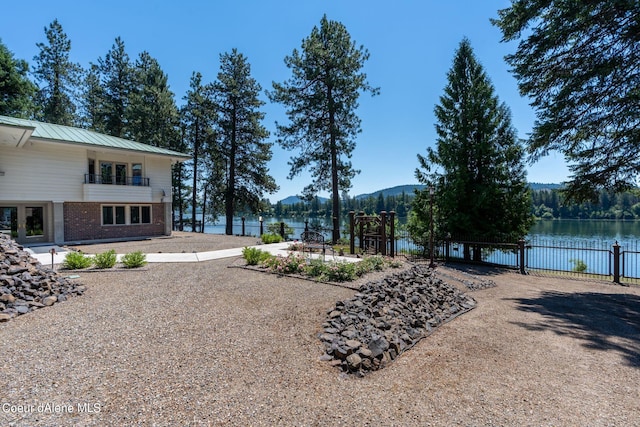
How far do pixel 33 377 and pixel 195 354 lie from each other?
63.2 inches

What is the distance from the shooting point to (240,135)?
2423cm

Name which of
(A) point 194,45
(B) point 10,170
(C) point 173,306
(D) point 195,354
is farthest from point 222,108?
(D) point 195,354

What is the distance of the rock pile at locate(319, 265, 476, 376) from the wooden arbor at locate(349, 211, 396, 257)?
3395mm

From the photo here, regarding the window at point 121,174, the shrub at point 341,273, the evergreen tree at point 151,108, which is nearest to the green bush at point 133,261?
the shrub at point 341,273

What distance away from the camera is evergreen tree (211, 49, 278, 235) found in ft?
77.9

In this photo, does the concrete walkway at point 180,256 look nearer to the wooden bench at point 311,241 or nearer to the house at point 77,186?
the wooden bench at point 311,241

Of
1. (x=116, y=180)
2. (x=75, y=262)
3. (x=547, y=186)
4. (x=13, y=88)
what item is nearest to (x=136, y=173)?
(x=116, y=180)

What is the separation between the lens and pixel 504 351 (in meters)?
4.57

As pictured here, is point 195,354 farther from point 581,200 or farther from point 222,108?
point 222,108

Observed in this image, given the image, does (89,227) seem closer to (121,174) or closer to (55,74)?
(121,174)

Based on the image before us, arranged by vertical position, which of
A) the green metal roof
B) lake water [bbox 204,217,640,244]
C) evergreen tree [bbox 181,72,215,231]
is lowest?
lake water [bbox 204,217,640,244]

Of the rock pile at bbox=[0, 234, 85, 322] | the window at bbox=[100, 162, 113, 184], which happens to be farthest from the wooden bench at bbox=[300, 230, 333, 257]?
the window at bbox=[100, 162, 113, 184]

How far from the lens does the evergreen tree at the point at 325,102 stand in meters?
18.0

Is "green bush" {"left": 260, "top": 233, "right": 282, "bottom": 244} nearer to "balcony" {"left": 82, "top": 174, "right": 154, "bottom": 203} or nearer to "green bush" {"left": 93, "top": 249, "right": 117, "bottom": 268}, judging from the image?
"green bush" {"left": 93, "top": 249, "right": 117, "bottom": 268}
